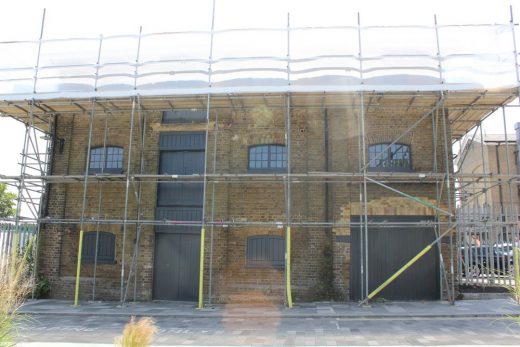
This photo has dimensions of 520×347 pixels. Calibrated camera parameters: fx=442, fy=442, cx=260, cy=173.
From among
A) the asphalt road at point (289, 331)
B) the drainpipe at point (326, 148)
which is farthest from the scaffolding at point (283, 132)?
the asphalt road at point (289, 331)

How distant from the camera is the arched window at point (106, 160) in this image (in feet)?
44.9

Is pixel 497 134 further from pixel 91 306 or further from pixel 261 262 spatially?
pixel 91 306

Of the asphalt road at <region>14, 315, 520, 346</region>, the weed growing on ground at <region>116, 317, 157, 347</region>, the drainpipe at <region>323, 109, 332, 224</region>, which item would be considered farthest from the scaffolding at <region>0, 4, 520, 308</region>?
the weed growing on ground at <region>116, 317, 157, 347</region>

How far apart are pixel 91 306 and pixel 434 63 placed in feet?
36.1

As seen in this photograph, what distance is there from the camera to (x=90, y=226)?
13.3 m

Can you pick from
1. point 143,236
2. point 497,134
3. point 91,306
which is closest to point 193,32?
point 143,236

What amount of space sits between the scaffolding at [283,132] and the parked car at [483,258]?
0.31 metres

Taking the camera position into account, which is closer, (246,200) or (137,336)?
(137,336)

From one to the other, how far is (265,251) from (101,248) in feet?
16.2

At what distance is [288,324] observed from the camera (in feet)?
31.3

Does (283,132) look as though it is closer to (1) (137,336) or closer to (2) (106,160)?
(2) (106,160)

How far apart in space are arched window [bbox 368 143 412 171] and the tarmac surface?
3.75 m

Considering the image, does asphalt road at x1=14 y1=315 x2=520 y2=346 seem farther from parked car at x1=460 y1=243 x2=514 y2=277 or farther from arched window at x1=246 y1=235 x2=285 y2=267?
parked car at x1=460 y1=243 x2=514 y2=277

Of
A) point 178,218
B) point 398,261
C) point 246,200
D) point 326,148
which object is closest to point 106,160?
point 178,218
